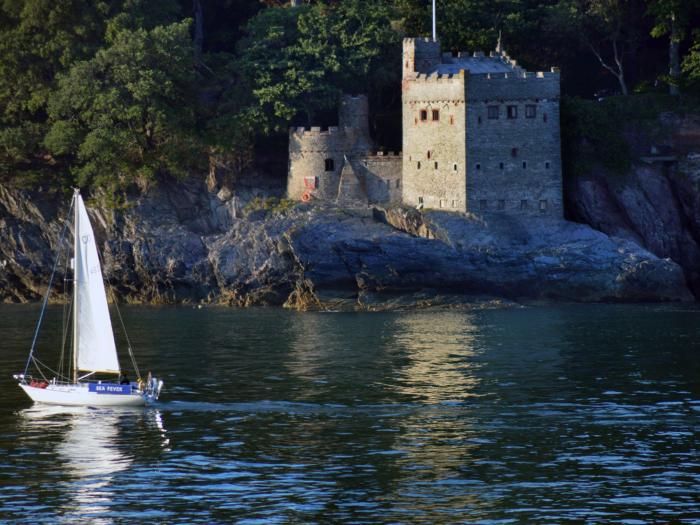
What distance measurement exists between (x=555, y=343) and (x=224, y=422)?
2388 cm

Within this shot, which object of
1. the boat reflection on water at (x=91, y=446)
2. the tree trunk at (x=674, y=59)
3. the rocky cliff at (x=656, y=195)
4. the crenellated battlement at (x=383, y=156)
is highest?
the tree trunk at (x=674, y=59)

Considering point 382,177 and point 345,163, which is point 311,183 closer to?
point 345,163

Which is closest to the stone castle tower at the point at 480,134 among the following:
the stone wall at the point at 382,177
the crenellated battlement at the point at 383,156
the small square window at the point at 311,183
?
the stone wall at the point at 382,177

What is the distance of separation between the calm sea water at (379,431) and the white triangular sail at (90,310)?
2.41 m

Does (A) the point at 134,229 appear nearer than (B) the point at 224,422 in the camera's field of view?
No

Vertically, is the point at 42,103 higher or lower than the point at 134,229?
higher

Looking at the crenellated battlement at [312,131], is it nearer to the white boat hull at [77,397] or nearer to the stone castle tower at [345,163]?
the stone castle tower at [345,163]

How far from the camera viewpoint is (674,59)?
104 m

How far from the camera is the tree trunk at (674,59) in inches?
4028

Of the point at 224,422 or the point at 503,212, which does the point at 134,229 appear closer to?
the point at 503,212

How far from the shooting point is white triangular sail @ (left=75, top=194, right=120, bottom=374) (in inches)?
2539

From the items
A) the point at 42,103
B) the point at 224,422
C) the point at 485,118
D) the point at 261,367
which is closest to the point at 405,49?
the point at 485,118

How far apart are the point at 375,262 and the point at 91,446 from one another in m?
40.7

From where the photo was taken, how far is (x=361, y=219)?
9794cm
